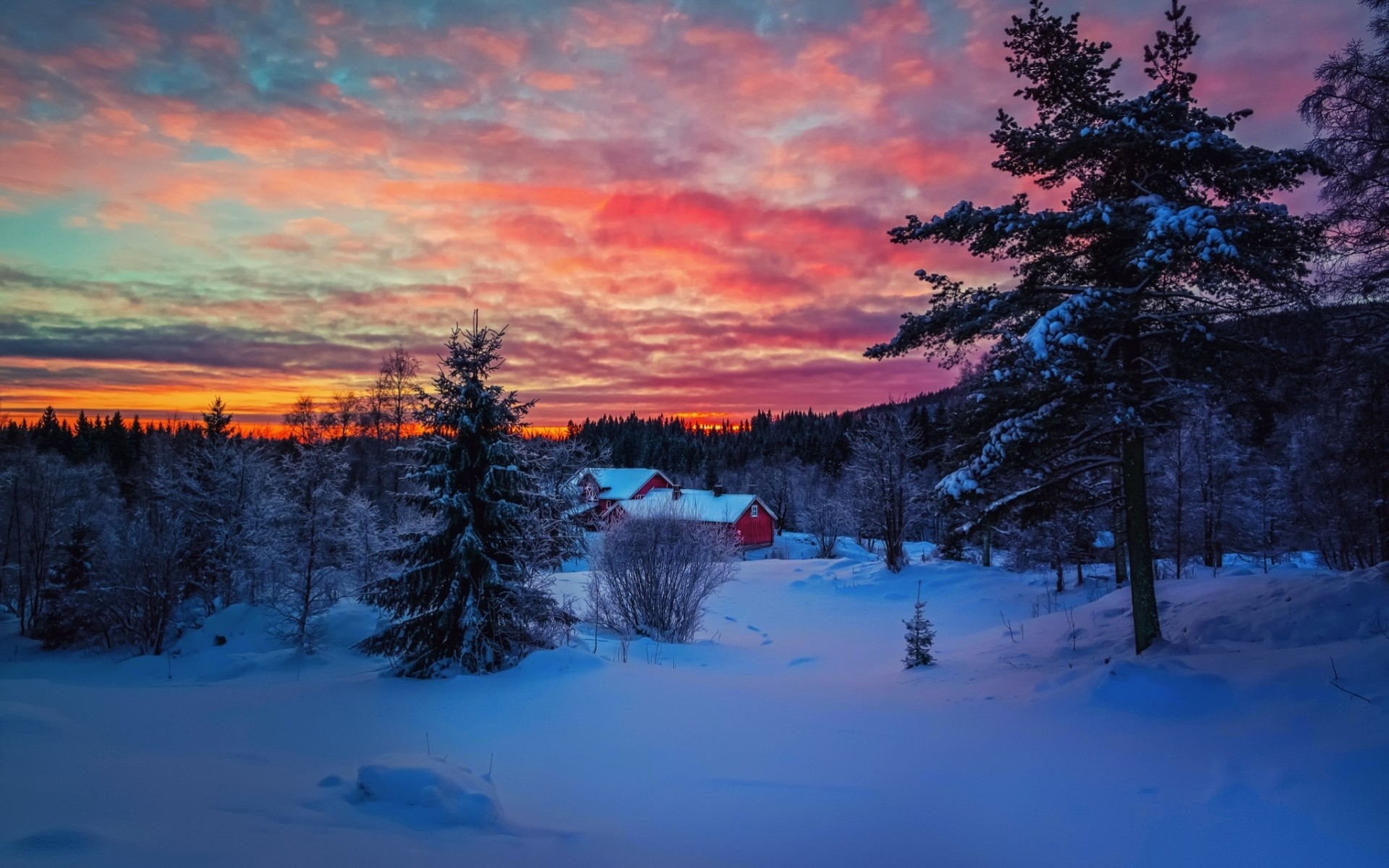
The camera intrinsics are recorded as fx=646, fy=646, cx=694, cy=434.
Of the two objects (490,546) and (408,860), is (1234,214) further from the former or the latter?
(490,546)

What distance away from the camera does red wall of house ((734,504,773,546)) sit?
5772 cm

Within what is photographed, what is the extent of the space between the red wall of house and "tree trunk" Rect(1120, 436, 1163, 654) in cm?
4557

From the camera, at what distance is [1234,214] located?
26.4 ft

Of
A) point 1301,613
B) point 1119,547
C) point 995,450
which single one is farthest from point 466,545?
point 1119,547

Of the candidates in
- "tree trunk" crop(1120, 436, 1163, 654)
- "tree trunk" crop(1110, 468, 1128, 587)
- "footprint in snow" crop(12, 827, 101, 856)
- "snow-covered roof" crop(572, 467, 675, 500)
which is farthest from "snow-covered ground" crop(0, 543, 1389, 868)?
"snow-covered roof" crop(572, 467, 675, 500)

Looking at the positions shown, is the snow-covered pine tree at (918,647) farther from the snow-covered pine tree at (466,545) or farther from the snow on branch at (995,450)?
the snow-covered pine tree at (466,545)

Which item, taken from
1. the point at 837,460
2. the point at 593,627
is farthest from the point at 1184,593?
the point at 837,460

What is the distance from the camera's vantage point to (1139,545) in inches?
→ 374

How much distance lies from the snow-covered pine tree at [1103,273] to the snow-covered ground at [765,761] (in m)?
2.79

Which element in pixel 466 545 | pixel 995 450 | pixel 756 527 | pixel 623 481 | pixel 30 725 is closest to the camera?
pixel 30 725

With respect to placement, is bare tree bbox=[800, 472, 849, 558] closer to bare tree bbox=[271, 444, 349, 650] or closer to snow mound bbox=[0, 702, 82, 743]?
bare tree bbox=[271, 444, 349, 650]

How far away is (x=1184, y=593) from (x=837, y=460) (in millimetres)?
72928

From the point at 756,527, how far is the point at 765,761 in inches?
2128

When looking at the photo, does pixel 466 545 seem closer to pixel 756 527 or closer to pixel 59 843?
pixel 59 843
